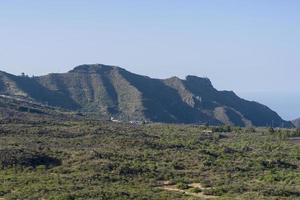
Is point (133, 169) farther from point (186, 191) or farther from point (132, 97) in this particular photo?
point (132, 97)

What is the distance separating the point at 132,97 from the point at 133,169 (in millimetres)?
131422

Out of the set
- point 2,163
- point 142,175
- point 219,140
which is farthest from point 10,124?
point 142,175

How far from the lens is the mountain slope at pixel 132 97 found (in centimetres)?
16862

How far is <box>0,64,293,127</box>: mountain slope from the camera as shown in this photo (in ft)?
553

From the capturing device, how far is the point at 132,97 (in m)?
175

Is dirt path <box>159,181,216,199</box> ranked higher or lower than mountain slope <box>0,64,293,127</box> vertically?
lower

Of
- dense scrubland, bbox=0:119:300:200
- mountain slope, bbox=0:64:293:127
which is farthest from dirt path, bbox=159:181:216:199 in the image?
mountain slope, bbox=0:64:293:127

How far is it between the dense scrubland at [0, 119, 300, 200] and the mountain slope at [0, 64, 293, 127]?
9274 centimetres

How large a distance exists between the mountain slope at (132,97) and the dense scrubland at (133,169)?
304 feet

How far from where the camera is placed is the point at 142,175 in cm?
A: 4194

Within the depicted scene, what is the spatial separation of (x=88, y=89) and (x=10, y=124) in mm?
103869

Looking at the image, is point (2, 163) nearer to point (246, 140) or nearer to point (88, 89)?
point (246, 140)

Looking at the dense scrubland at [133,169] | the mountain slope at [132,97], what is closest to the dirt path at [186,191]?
the dense scrubland at [133,169]

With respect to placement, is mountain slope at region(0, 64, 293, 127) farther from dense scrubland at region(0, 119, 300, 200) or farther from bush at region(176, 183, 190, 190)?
bush at region(176, 183, 190, 190)
